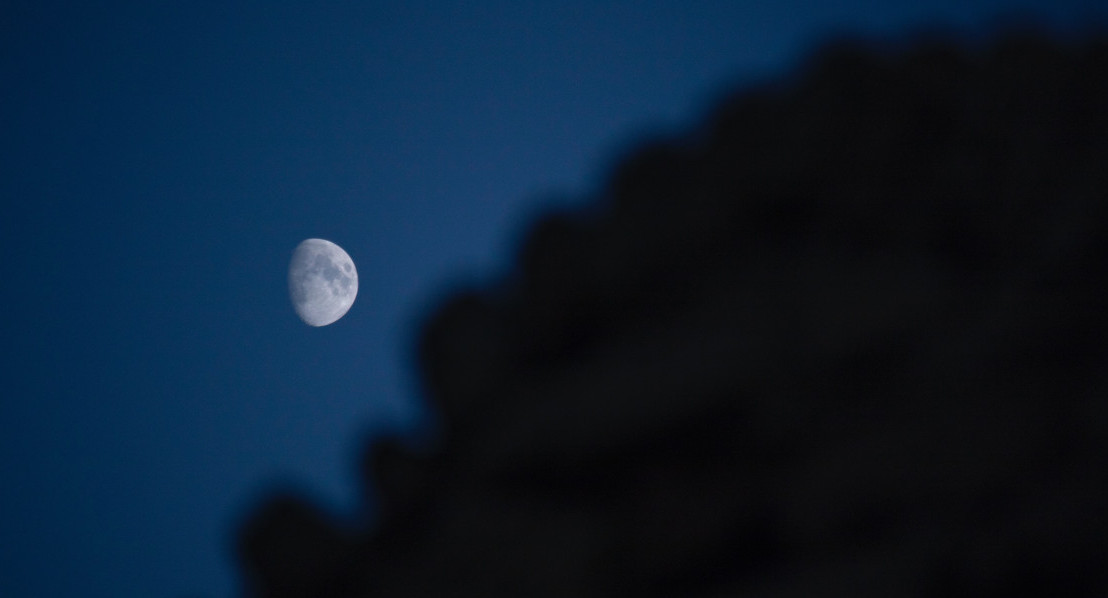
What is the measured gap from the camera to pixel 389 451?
7336 millimetres

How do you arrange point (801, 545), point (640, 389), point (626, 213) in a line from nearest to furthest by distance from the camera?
point (801, 545), point (640, 389), point (626, 213)

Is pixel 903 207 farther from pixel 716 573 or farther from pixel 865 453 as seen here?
pixel 716 573

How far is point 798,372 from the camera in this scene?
257 inches

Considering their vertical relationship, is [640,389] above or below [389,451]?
below

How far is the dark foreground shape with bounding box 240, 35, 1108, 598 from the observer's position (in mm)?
5875

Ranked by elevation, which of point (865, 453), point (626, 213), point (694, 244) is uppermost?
point (626, 213)

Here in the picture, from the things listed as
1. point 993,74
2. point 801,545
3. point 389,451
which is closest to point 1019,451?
point 801,545

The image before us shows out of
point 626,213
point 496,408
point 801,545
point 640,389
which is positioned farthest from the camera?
point 626,213

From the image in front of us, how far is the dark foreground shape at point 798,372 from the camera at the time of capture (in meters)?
5.88

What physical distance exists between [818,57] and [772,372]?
3564mm

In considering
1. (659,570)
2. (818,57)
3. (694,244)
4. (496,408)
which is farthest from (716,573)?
(818,57)

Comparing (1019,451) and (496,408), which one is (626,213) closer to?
(496,408)

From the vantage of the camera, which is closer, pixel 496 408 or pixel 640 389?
pixel 640 389

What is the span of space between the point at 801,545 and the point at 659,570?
4.00 feet
